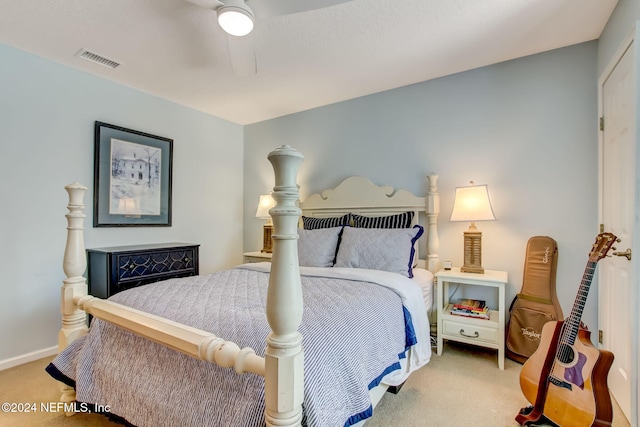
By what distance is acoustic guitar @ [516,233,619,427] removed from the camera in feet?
4.74

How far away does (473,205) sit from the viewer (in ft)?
8.32

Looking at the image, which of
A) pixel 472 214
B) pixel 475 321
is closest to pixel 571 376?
pixel 475 321

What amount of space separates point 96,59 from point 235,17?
1.72 m

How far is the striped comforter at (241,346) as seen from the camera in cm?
107

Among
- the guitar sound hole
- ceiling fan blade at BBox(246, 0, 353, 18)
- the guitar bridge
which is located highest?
ceiling fan blade at BBox(246, 0, 353, 18)

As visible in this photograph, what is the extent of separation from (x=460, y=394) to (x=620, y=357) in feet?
3.01

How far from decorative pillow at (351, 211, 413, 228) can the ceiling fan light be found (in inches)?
74.2

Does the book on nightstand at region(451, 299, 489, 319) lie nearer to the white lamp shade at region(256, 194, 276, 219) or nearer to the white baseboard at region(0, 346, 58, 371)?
the white lamp shade at region(256, 194, 276, 219)

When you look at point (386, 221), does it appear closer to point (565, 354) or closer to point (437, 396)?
point (437, 396)

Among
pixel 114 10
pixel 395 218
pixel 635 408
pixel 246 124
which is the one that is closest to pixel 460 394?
pixel 635 408


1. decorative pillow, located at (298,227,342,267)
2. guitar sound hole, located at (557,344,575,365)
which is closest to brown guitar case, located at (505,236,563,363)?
guitar sound hole, located at (557,344,575,365)

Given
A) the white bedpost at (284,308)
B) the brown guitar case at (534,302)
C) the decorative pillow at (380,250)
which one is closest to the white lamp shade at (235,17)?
the white bedpost at (284,308)

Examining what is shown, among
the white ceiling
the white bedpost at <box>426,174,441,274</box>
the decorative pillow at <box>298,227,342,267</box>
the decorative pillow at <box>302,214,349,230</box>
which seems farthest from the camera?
the decorative pillow at <box>302,214,349,230</box>

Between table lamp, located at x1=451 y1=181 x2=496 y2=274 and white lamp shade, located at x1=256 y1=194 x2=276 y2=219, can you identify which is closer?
table lamp, located at x1=451 y1=181 x2=496 y2=274
